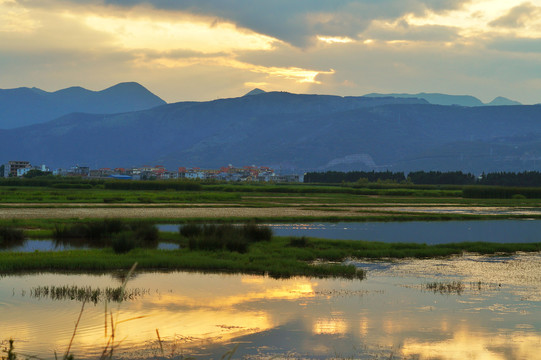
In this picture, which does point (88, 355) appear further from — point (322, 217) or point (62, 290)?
point (322, 217)

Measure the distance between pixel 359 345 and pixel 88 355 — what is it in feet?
18.7

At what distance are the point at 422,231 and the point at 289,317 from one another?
1224 inches

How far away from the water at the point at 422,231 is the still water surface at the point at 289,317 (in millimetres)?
16340

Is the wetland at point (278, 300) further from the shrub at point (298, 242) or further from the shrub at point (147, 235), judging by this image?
the shrub at point (147, 235)

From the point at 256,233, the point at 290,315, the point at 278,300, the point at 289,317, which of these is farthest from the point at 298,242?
the point at 289,317

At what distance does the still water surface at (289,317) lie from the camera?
14.0 meters

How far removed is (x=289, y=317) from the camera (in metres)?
17.1

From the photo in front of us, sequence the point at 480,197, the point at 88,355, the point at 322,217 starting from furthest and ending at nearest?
1. the point at 480,197
2. the point at 322,217
3. the point at 88,355

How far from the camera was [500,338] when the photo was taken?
15.2 meters

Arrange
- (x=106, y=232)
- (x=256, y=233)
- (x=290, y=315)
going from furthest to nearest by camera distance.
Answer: (x=106, y=232) → (x=256, y=233) → (x=290, y=315)

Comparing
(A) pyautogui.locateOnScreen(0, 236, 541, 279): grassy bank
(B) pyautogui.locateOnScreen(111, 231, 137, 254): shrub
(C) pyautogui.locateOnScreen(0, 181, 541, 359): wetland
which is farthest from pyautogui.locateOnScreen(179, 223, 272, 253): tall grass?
(B) pyautogui.locateOnScreen(111, 231, 137, 254): shrub

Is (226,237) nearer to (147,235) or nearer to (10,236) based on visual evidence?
(147,235)

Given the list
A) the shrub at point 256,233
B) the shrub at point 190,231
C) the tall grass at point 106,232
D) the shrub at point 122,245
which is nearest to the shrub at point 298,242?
the shrub at point 256,233

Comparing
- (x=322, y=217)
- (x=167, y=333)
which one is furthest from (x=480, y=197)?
(x=167, y=333)
